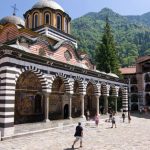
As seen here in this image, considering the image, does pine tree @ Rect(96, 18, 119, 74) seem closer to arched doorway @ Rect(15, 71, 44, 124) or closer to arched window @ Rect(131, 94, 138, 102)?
arched window @ Rect(131, 94, 138, 102)

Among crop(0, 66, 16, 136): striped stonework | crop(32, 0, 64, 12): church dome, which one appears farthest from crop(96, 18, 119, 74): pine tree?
crop(0, 66, 16, 136): striped stonework

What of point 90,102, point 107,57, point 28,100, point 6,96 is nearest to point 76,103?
point 90,102

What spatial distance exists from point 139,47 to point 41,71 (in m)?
74.1

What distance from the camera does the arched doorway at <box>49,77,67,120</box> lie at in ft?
86.0

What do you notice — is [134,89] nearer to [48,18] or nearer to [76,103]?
[76,103]

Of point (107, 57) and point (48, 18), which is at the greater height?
point (48, 18)

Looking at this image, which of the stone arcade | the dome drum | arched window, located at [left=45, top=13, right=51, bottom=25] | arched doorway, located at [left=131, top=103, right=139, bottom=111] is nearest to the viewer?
the stone arcade

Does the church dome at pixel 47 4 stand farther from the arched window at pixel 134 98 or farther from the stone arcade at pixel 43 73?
the arched window at pixel 134 98

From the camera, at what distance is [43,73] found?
1883 cm

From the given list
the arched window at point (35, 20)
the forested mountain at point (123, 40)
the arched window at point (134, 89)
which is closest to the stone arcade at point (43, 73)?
the arched window at point (35, 20)

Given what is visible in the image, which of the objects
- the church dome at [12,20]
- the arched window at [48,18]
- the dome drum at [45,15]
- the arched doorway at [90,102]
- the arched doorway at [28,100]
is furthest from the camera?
the church dome at [12,20]

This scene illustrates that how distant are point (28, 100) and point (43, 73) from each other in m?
5.97

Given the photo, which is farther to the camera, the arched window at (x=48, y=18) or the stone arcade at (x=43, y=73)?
the arched window at (x=48, y=18)

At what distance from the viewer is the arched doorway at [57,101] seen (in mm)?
26219
